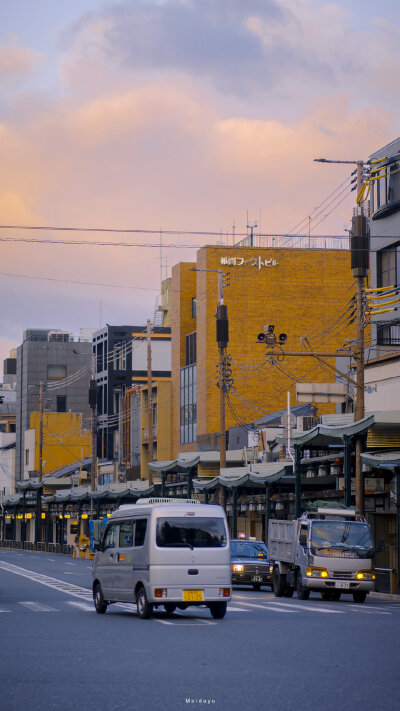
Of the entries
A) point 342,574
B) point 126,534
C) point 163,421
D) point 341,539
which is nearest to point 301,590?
point 342,574

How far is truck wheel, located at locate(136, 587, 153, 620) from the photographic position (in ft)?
Result: 76.7

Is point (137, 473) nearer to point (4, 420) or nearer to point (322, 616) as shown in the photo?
point (4, 420)

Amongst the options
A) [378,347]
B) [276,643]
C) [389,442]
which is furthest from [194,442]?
[276,643]

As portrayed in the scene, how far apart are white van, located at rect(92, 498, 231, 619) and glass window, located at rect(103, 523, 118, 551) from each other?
69cm

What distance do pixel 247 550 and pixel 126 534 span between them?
16.5 meters

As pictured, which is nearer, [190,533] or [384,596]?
[190,533]

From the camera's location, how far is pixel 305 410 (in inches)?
3275

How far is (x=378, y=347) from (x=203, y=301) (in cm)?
3957

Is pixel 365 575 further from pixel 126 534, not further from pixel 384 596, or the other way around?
pixel 126 534

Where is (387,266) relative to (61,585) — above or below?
above

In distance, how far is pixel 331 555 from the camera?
31125mm

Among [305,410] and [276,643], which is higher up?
[305,410]

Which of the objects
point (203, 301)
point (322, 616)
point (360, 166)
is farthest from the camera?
point (203, 301)

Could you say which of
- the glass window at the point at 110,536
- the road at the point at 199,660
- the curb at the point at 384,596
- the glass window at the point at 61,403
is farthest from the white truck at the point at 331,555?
the glass window at the point at 61,403
